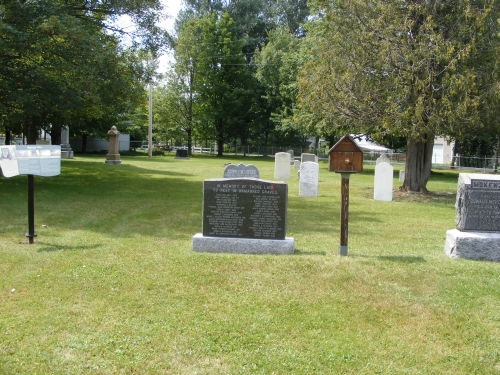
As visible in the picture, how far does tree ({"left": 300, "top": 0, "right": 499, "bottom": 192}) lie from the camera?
49.0 feet

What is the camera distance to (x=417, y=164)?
18.3 metres

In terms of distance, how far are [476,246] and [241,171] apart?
22.4ft

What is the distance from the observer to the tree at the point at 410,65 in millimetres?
14930

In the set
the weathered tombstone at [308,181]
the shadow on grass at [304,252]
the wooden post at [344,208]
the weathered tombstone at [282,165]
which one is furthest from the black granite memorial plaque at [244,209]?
the weathered tombstone at [282,165]

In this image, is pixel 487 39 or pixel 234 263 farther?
pixel 487 39

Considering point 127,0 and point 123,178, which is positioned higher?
point 127,0

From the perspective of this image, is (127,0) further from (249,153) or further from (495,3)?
(249,153)

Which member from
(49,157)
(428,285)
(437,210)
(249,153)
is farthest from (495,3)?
(249,153)

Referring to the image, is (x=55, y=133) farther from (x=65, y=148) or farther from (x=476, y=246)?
(x=476, y=246)

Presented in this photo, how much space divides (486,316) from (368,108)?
12.0m

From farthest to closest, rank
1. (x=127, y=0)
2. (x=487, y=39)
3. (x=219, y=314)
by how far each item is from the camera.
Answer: (x=127, y=0), (x=487, y=39), (x=219, y=314)

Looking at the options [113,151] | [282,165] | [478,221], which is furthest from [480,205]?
[113,151]

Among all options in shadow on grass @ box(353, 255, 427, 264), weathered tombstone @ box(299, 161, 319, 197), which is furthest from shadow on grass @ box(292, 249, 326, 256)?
weathered tombstone @ box(299, 161, 319, 197)

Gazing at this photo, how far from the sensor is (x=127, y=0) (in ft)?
55.4
